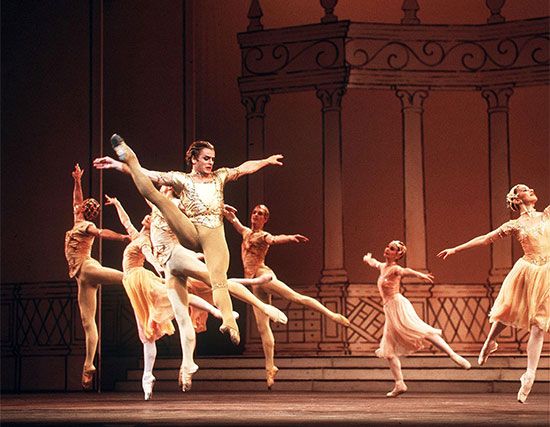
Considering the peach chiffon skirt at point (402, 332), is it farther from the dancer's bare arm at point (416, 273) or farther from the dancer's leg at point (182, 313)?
the dancer's leg at point (182, 313)

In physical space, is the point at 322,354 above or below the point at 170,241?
below

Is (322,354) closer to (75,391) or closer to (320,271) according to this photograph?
(320,271)

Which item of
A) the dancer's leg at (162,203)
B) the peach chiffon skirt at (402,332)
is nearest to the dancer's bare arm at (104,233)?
the dancer's leg at (162,203)

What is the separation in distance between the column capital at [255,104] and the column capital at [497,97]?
105 inches

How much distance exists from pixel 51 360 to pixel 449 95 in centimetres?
612

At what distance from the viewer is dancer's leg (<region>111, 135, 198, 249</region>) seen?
806 cm

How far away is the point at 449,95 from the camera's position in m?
15.4

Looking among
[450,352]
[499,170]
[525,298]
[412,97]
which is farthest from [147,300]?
[499,170]

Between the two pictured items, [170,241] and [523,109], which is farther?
[523,109]

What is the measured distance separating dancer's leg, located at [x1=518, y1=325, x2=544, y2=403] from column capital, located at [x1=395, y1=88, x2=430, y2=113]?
578 centimetres

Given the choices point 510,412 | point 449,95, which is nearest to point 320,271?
point 449,95

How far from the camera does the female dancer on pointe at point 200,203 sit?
8.09 m

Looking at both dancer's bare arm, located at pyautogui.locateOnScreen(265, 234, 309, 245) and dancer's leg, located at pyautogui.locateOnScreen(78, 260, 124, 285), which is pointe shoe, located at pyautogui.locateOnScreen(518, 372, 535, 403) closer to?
Result: dancer's bare arm, located at pyautogui.locateOnScreen(265, 234, 309, 245)

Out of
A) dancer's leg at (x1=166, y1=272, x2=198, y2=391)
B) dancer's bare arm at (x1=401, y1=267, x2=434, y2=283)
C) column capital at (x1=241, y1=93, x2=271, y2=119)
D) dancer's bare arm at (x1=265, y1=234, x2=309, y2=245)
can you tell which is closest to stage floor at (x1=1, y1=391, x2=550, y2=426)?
dancer's leg at (x1=166, y1=272, x2=198, y2=391)
